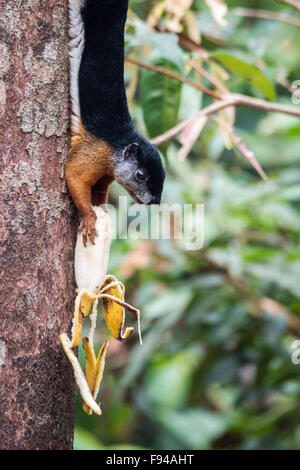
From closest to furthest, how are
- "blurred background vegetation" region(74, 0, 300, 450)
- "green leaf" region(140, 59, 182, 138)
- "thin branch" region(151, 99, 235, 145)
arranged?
"thin branch" region(151, 99, 235, 145) → "green leaf" region(140, 59, 182, 138) → "blurred background vegetation" region(74, 0, 300, 450)

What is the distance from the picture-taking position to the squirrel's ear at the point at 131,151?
136 cm

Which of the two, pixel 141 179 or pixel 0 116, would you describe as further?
pixel 141 179

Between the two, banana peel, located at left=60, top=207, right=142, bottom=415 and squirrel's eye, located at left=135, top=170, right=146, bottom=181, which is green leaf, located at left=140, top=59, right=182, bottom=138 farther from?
banana peel, located at left=60, top=207, right=142, bottom=415

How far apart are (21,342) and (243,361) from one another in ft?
6.33

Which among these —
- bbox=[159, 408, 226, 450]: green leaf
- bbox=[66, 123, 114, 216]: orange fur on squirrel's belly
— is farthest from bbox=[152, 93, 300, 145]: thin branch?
bbox=[159, 408, 226, 450]: green leaf

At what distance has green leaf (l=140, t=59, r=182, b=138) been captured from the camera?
1.91m

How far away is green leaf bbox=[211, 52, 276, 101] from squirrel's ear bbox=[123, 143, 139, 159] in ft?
2.28

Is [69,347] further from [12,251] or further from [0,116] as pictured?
[0,116]

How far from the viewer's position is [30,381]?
117 centimetres

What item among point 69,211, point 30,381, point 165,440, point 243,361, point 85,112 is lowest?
point 165,440

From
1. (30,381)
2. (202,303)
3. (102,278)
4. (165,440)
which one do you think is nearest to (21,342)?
(30,381)

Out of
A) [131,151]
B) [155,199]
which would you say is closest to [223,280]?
[155,199]

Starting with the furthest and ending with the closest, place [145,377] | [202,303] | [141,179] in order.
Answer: [145,377] < [202,303] < [141,179]

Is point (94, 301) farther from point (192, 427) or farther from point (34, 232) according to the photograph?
point (192, 427)
